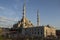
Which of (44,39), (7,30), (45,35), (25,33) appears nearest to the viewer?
(44,39)

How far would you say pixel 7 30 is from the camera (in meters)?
49.6

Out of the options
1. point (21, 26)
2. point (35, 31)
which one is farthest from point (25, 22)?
point (35, 31)

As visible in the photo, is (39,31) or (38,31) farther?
(38,31)

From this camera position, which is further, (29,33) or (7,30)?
(7,30)

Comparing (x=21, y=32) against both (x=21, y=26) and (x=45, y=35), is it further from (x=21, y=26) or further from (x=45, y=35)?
(x=45, y=35)

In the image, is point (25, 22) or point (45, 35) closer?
point (45, 35)

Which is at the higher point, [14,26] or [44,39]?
[14,26]

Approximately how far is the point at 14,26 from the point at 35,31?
11202mm

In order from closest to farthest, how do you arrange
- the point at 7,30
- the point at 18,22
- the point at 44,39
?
the point at 44,39 → the point at 7,30 → the point at 18,22

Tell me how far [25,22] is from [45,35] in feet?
37.6

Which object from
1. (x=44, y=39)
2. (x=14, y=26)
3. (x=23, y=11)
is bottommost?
(x=44, y=39)

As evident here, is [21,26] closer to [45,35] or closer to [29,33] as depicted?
[29,33]

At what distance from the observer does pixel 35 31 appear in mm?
44469

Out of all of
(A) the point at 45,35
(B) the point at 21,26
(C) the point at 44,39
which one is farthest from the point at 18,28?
(C) the point at 44,39
